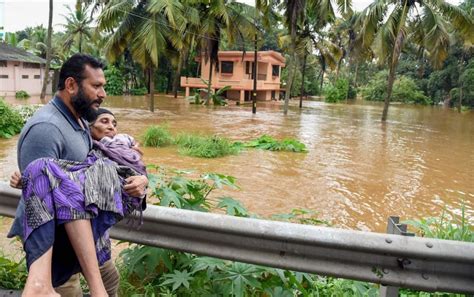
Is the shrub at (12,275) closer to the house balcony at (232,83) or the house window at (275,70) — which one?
the house balcony at (232,83)

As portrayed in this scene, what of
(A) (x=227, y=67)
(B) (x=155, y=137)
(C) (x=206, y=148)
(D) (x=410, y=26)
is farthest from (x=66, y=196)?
(A) (x=227, y=67)

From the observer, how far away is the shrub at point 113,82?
3919cm

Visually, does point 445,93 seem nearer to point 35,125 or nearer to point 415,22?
point 415,22

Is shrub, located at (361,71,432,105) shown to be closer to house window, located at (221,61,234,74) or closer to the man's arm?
house window, located at (221,61,234,74)

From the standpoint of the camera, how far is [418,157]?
12.8 meters

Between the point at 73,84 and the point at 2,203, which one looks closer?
the point at 73,84

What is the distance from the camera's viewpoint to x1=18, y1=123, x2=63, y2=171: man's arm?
5.87ft

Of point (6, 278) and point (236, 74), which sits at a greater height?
point (236, 74)

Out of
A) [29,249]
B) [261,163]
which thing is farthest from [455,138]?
[29,249]

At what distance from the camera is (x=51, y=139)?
71.1 inches

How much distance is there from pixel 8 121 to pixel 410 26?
60.1ft

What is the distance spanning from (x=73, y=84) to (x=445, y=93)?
4360 cm

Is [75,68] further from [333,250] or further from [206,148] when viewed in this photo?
[206,148]

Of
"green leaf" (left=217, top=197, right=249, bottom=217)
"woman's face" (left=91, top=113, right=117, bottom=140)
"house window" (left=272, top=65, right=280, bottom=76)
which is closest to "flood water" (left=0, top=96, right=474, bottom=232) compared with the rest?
"green leaf" (left=217, top=197, right=249, bottom=217)
